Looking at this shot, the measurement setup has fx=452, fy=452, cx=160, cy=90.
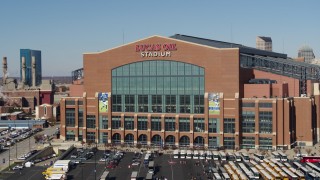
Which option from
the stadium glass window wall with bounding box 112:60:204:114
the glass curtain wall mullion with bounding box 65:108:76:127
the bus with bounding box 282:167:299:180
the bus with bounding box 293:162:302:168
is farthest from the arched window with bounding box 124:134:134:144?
the bus with bounding box 282:167:299:180

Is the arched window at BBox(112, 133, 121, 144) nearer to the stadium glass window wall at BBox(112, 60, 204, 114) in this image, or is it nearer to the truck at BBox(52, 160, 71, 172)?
the stadium glass window wall at BBox(112, 60, 204, 114)

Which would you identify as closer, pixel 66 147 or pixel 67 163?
pixel 67 163

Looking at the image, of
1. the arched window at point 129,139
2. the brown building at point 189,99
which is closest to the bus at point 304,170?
the brown building at point 189,99

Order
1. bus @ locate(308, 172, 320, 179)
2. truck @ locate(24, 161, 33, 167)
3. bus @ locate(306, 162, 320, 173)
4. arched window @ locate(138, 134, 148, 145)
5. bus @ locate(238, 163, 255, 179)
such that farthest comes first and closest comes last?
arched window @ locate(138, 134, 148, 145) → truck @ locate(24, 161, 33, 167) → bus @ locate(306, 162, 320, 173) → bus @ locate(238, 163, 255, 179) → bus @ locate(308, 172, 320, 179)

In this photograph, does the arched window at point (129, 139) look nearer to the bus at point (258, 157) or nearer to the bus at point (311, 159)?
the bus at point (258, 157)

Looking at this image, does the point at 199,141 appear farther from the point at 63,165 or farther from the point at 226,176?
the point at 63,165

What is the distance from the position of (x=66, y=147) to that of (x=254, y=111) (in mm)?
43329

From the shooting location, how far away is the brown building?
322 feet

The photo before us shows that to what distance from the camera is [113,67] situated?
108m

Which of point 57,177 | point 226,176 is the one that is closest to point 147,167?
point 226,176

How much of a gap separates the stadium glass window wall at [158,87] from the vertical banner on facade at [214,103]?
2038 millimetres

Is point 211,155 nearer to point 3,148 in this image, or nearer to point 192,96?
point 192,96

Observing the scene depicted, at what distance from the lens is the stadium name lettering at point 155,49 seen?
102m

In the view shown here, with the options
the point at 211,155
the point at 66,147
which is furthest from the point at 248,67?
the point at 66,147
